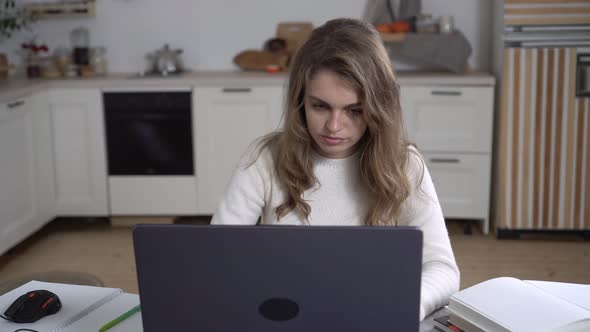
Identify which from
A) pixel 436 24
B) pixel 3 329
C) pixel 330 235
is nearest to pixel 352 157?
pixel 330 235

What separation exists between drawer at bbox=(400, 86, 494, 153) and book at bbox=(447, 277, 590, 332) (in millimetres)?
2577

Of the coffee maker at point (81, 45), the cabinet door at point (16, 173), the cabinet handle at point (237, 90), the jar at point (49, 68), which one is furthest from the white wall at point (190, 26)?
the cabinet door at point (16, 173)

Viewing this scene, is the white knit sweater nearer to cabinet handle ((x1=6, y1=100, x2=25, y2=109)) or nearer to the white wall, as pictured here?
cabinet handle ((x1=6, y1=100, x2=25, y2=109))

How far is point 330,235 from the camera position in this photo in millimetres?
1009

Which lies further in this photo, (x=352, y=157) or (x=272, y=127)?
(x=272, y=127)

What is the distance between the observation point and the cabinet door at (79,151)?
401cm

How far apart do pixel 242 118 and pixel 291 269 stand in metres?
3.01

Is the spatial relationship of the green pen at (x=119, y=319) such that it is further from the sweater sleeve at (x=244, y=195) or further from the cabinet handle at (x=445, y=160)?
the cabinet handle at (x=445, y=160)

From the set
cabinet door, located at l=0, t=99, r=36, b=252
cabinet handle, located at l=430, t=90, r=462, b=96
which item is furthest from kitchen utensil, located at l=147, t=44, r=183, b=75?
cabinet handle, located at l=430, t=90, r=462, b=96

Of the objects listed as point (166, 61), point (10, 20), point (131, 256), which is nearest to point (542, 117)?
point (166, 61)

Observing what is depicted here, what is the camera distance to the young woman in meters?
1.45

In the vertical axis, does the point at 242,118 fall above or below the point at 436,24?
below

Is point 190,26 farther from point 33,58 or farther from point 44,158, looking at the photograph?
point 44,158

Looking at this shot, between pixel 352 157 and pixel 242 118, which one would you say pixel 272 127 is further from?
pixel 352 157
